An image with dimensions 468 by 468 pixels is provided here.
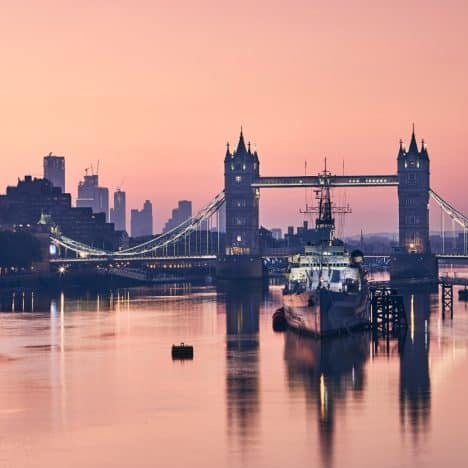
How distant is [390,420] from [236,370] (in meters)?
19.9

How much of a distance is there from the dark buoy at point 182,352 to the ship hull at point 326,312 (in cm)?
1139

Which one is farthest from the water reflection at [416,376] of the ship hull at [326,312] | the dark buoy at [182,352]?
the dark buoy at [182,352]

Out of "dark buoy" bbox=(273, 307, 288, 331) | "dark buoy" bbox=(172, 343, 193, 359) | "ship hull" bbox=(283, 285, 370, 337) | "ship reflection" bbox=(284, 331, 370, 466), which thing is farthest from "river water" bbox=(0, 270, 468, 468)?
"ship hull" bbox=(283, 285, 370, 337)

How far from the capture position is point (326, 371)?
3324 inches

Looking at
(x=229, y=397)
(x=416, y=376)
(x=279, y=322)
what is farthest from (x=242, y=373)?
(x=279, y=322)

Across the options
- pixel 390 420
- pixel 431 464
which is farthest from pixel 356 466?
pixel 390 420

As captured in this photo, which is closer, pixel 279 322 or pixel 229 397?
pixel 229 397

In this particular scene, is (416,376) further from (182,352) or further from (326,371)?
(182,352)

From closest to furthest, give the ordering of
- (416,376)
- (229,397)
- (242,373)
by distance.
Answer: (229,397), (416,376), (242,373)

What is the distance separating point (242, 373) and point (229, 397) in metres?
9.77

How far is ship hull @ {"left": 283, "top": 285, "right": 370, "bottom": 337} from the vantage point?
338 ft

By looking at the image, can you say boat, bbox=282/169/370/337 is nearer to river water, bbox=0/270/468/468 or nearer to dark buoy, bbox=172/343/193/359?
river water, bbox=0/270/468/468

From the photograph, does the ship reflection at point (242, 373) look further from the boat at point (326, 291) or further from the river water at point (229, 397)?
the boat at point (326, 291)

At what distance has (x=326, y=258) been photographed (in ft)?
376
